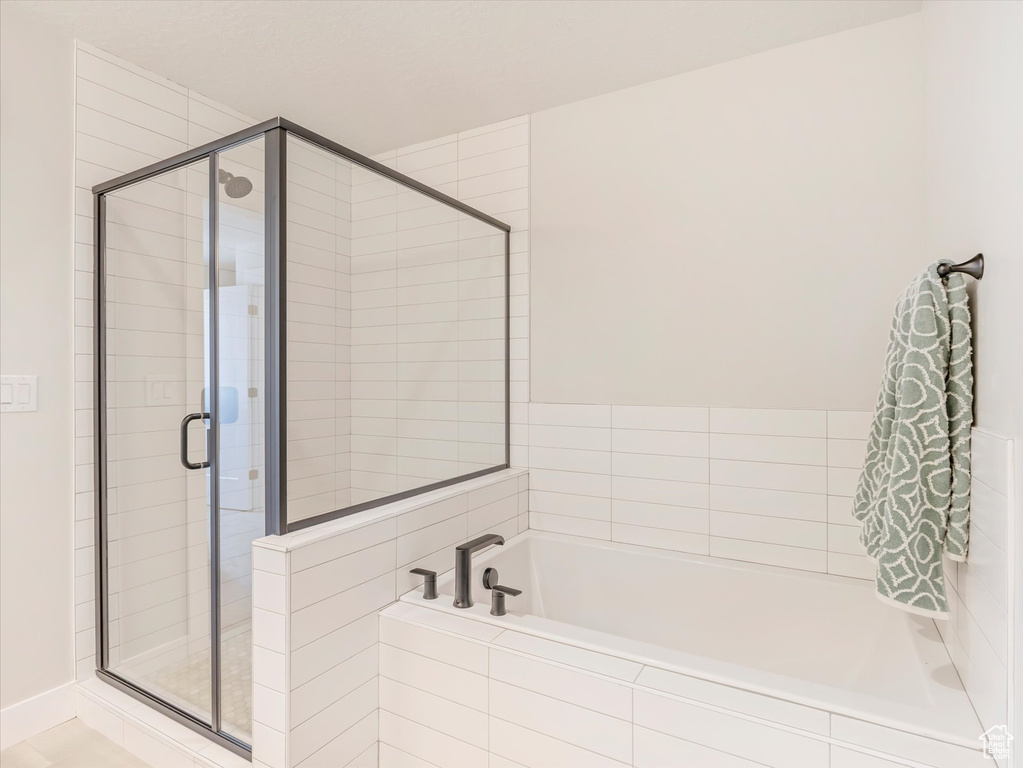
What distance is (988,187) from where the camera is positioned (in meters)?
1.19

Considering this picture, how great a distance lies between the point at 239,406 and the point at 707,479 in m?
1.71

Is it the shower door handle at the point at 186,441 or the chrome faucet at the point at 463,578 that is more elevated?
the shower door handle at the point at 186,441

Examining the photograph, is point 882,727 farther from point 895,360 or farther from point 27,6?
point 27,6

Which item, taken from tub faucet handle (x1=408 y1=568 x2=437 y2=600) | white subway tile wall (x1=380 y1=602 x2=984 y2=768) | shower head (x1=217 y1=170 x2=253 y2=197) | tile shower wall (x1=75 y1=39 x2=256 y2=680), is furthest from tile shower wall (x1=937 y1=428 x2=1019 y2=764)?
tile shower wall (x1=75 y1=39 x2=256 y2=680)

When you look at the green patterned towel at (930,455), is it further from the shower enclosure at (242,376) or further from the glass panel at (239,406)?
the glass panel at (239,406)

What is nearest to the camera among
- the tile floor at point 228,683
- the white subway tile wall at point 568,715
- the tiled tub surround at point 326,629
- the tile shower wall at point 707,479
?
the white subway tile wall at point 568,715

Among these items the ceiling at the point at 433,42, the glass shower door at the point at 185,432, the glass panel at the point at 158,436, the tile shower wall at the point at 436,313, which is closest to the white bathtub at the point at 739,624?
the tile shower wall at the point at 436,313

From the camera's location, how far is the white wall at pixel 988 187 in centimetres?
102

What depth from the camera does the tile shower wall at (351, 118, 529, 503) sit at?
1906 mm

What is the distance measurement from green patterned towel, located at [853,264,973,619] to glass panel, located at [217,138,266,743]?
1.65m

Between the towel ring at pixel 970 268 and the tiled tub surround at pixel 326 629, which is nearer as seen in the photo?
the towel ring at pixel 970 268

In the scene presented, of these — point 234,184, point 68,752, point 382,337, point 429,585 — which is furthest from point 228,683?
point 234,184

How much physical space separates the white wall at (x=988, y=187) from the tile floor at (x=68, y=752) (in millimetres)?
2414

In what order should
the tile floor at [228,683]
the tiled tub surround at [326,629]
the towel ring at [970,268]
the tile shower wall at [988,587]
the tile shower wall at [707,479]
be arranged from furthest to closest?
the tile shower wall at [707,479] < the tile floor at [228,683] < the tiled tub surround at [326,629] < the towel ring at [970,268] < the tile shower wall at [988,587]
